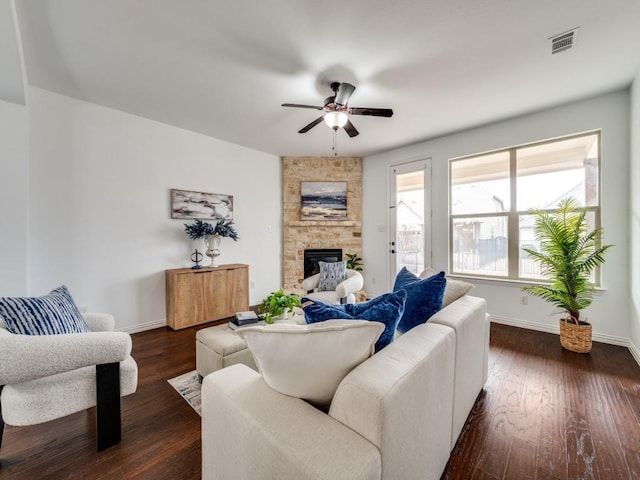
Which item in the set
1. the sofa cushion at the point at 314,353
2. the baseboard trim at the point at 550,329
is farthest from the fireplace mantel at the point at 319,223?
the sofa cushion at the point at 314,353

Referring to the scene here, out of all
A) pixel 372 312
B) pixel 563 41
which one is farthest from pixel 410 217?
pixel 372 312

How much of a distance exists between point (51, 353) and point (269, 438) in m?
1.15

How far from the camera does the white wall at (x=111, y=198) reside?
2670 millimetres

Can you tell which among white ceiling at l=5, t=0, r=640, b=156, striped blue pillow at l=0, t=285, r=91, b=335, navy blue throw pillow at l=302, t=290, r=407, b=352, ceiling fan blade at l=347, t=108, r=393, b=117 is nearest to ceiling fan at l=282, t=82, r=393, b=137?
ceiling fan blade at l=347, t=108, r=393, b=117

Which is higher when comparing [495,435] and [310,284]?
[310,284]

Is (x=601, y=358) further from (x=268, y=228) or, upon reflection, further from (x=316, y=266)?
(x=268, y=228)

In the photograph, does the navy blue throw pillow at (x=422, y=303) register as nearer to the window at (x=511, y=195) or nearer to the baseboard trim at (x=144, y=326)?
the window at (x=511, y=195)

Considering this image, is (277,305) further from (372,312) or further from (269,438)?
(269,438)

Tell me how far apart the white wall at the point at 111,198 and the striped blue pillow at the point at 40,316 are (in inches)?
66.1

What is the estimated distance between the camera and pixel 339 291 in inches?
123

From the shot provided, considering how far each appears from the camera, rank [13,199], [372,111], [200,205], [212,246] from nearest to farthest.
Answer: [13,199] < [372,111] < [212,246] < [200,205]

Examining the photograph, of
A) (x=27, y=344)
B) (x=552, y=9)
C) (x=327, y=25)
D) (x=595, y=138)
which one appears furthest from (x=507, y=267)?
(x=27, y=344)

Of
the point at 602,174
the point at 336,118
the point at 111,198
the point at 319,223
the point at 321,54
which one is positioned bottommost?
the point at 319,223

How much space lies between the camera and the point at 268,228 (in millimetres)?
4727
